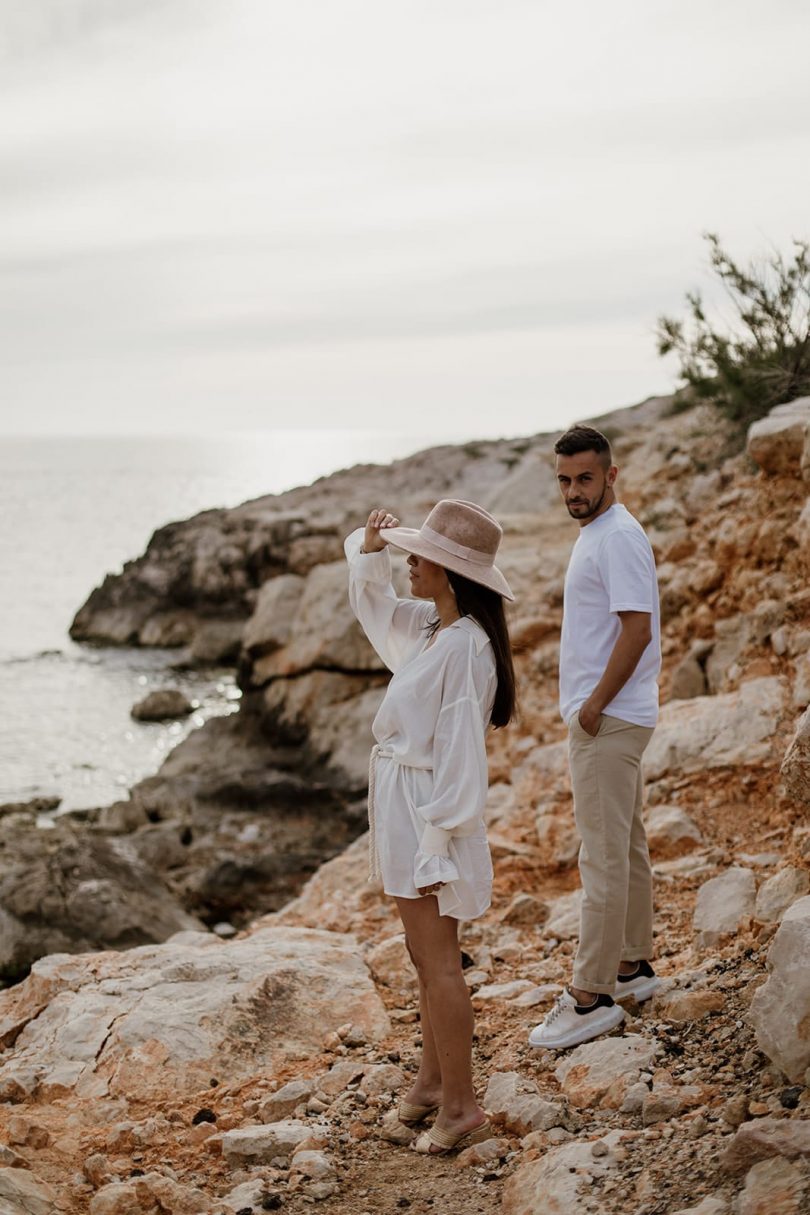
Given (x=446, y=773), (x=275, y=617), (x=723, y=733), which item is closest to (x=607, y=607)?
(x=446, y=773)

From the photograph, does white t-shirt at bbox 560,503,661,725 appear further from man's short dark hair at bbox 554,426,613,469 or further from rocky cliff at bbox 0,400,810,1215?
rocky cliff at bbox 0,400,810,1215

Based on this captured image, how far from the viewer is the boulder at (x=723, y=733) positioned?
733 cm

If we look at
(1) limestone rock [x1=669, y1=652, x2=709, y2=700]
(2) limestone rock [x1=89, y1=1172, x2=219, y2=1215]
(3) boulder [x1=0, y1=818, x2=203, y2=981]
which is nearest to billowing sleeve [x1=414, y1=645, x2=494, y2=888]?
(2) limestone rock [x1=89, y1=1172, x2=219, y2=1215]

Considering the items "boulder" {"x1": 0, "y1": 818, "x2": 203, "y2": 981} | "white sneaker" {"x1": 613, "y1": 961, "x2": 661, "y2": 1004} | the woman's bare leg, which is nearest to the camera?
the woman's bare leg

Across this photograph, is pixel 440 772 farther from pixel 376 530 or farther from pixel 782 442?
pixel 782 442

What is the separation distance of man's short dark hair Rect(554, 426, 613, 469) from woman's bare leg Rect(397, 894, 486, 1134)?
172 cm

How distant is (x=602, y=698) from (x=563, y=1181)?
163 centimetres

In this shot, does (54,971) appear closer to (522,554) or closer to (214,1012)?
(214,1012)

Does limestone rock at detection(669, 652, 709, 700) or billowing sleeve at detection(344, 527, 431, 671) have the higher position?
billowing sleeve at detection(344, 527, 431, 671)

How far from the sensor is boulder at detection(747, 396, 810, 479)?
29.3 feet

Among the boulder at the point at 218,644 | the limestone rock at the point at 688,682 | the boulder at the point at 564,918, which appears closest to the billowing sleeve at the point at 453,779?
the boulder at the point at 564,918

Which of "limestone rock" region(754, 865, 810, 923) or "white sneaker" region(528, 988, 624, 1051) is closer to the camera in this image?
"white sneaker" region(528, 988, 624, 1051)

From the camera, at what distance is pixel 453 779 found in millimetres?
3791

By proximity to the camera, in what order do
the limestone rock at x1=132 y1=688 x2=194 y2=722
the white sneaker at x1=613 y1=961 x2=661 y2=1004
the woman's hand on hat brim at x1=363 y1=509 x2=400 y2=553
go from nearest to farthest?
the woman's hand on hat brim at x1=363 y1=509 x2=400 y2=553 < the white sneaker at x1=613 y1=961 x2=661 y2=1004 < the limestone rock at x1=132 y1=688 x2=194 y2=722
